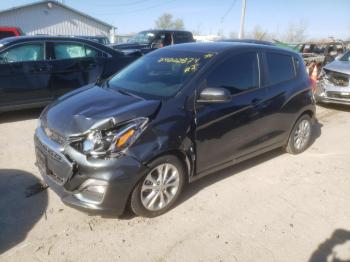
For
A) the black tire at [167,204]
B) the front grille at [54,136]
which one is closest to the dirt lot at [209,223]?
the black tire at [167,204]

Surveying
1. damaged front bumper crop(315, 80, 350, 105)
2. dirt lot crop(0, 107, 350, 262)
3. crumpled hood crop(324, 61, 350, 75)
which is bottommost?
dirt lot crop(0, 107, 350, 262)

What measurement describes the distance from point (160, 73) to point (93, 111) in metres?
1.10

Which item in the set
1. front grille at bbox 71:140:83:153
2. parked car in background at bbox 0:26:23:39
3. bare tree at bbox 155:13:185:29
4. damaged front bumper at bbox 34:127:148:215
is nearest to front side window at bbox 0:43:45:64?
damaged front bumper at bbox 34:127:148:215

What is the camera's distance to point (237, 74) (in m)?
3.99

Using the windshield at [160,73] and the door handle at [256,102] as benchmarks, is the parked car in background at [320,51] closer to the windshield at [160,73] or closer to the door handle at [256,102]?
the door handle at [256,102]

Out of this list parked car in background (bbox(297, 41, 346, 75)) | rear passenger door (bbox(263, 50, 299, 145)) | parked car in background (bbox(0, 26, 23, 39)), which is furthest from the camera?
parked car in background (bbox(0, 26, 23, 39))

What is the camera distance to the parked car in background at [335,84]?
836cm

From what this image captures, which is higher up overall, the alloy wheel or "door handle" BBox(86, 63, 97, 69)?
"door handle" BBox(86, 63, 97, 69)

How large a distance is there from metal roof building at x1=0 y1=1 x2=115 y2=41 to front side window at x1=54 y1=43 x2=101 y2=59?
23897 millimetres

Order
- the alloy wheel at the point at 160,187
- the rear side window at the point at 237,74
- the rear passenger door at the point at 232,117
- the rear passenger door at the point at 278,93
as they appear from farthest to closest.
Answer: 1. the rear passenger door at the point at 278,93
2. the rear side window at the point at 237,74
3. the rear passenger door at the point at 232,117
4. the alloy wheel at the point at 160,187

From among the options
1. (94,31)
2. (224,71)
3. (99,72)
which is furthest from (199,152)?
(94,31)

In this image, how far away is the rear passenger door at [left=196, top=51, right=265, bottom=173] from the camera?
11.8 feet

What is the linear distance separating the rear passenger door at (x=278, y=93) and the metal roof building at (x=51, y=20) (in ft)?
91.4

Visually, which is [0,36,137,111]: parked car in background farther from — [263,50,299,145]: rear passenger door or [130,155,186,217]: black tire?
[130,155,186,217]: black tire
